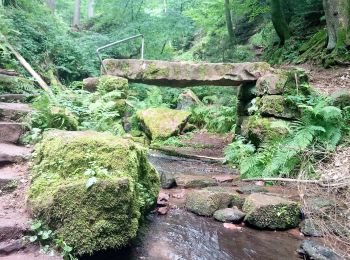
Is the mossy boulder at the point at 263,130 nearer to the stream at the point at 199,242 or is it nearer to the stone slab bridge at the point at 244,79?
the stone slab bridge at the point at 244,79

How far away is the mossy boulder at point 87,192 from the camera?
9.39ft

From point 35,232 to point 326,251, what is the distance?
317 cm

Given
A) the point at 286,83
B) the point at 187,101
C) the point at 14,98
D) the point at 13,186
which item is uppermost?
the point at 286,83

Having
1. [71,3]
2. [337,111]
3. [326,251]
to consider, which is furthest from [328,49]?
[71,3]

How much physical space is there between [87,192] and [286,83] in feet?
21.5

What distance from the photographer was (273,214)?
4871 millimetres

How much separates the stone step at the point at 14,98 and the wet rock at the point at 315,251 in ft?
15.7

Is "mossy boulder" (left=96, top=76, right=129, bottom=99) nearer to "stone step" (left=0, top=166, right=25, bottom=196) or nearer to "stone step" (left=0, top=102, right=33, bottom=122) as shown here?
"stone step" (left=0, top=102, right=33, bottom=122)

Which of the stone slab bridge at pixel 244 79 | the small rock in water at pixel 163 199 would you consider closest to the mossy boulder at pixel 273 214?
the small rock in water at pixel 163 199

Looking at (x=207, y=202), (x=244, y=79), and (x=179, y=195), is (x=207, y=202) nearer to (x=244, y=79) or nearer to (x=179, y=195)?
(x=179, y=195)

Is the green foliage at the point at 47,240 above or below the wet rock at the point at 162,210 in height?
above

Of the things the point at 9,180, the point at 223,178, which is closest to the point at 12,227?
the point at 9,180

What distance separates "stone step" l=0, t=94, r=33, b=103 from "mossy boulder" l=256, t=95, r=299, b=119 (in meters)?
5.21

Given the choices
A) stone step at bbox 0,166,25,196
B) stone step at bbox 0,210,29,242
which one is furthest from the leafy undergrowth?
stone step at bbox 0,210,29,242
